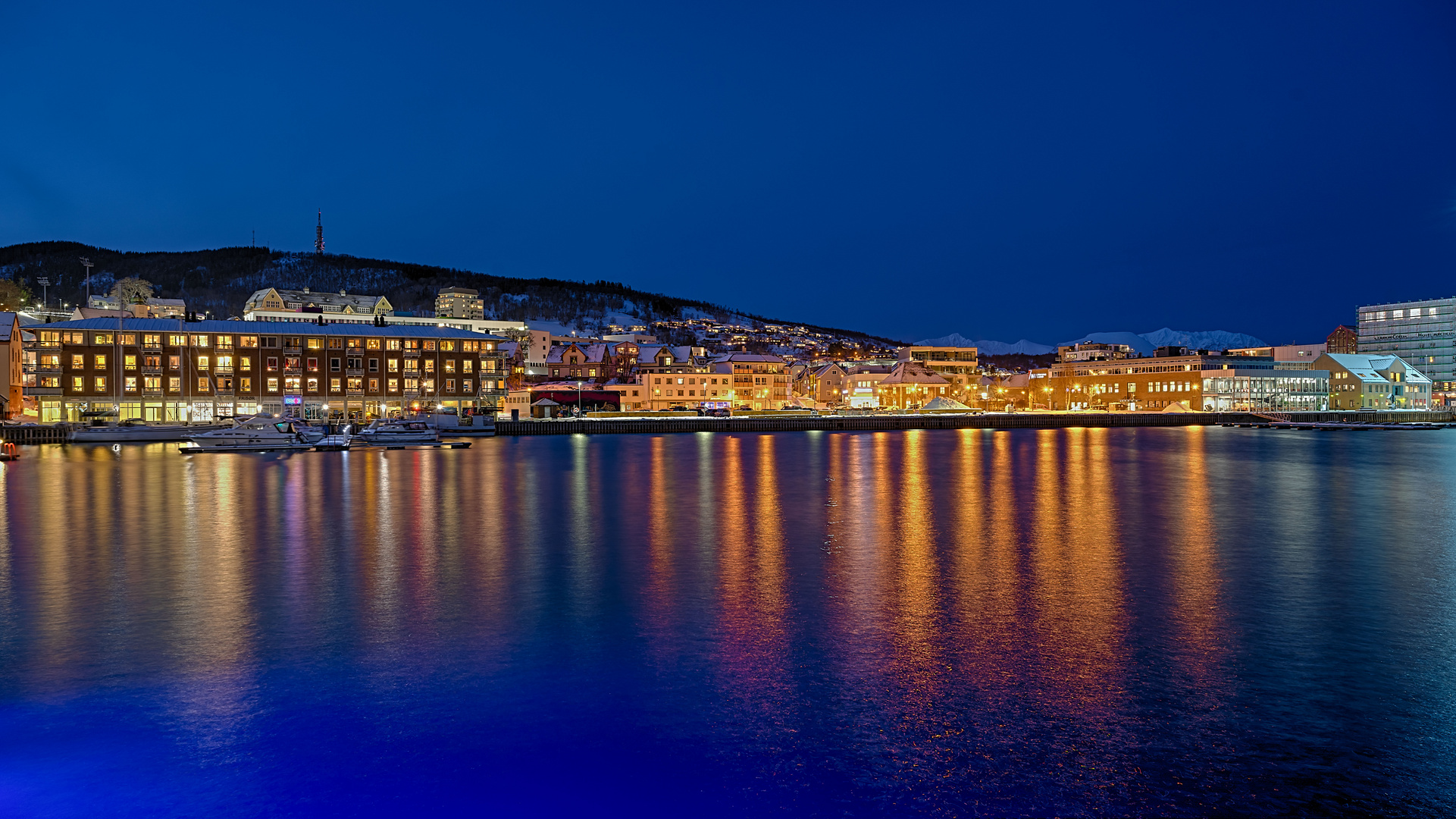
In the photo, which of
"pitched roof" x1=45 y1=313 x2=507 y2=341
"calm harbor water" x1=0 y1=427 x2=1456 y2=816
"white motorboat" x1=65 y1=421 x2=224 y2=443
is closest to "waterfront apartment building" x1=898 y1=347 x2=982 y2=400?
"pitched roof" x1=45 y1=313 x2=507 y2=341

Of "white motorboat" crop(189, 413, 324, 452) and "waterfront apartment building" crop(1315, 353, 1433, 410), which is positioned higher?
"waterfront apartment building" crop(1315, 353, 1433, 410)

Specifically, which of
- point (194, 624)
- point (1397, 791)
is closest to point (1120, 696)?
point (1397, 791)

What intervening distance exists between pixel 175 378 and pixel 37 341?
10.4m

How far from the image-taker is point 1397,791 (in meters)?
7.70

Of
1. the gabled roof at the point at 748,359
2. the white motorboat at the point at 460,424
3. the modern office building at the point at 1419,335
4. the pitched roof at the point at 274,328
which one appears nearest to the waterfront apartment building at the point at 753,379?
the gabled roof at the point at 748,359

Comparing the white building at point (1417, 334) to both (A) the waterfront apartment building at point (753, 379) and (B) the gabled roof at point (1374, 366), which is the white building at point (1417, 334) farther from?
(A) the waterfront apartment building at point (753, 379)

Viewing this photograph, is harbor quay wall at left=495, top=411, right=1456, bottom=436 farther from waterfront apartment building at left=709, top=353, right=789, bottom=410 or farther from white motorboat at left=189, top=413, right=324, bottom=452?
white motorboat at left=189, top=413, right=324, bottom=452

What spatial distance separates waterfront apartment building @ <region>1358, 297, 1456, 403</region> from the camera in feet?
464

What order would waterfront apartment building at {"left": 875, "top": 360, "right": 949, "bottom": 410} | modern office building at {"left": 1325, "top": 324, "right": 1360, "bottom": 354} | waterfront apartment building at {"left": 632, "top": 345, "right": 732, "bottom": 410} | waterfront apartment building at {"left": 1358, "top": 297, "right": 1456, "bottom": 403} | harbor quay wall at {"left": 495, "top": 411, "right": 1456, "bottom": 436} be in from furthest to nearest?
modern office building at {"left": 1325, "top": 324, "right": 1360, "bottom": 354}
waterfront apartment building at {"left": 1358, "top": 297, "right": 1456, "bottom": 403}
waterfront apartment building at {"left": 875, "top": 360, "right": 949, "bottom": 410}
waterfront apartment building at {"left": 632, "top": 345, "right": 732, "bottom": 410}
harbor quay wall at {"left": 495, "top": 411, "right": 1456, "bottom": 436}

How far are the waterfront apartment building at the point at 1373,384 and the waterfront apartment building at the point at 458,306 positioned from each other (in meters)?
139

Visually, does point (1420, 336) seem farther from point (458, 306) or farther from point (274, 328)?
point (274, 328)

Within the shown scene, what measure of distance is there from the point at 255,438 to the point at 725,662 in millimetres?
58149

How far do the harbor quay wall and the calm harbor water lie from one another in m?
54.8

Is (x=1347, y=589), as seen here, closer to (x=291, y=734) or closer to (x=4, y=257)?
(x=291, y=734)
